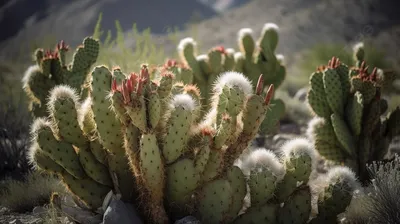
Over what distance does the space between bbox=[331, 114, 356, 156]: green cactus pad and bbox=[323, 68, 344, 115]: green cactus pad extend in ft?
0.51

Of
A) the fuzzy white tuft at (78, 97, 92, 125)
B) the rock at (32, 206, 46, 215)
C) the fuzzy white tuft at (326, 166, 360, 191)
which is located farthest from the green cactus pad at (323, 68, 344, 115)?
the rock at (32, 206, 46, 215)

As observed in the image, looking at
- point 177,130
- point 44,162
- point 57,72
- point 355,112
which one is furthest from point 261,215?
point 57,72

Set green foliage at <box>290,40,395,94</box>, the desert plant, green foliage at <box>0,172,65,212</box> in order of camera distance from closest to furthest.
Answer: the desert plant
green foliage at <box>0,172,65,212</box>
green foliage at <box>290,40,395,94</box>

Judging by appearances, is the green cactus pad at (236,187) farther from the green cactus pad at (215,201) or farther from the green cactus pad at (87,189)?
the green cactus pad at (87,189)

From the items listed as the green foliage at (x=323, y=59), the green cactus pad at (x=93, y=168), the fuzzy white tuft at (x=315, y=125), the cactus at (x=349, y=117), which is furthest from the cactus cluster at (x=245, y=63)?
the green foliage at (x=323, y=59)

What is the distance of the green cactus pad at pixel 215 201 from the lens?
3.91 metres

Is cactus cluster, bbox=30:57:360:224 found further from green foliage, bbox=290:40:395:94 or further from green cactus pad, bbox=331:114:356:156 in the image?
green foliage, bbox=290:40:395:94

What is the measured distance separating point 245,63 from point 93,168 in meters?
4.16

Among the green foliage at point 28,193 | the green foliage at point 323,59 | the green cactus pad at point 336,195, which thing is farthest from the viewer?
the green foliage at point 323,59

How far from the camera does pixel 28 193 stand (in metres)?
4.86

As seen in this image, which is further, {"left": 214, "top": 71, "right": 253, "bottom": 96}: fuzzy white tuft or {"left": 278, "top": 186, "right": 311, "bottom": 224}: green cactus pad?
{"left": 278, "top": 186, "right": 311, "bottom": 224}: green cactus pad

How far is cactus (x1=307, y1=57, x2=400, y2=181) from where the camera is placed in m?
5.61

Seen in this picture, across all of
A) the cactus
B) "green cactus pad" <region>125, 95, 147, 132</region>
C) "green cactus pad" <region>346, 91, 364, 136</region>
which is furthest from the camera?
the cactus

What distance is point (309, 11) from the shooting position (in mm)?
37625
